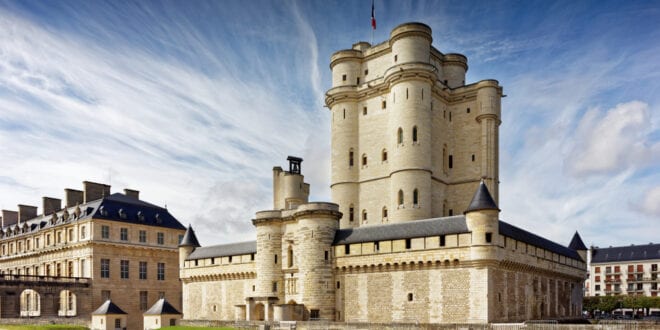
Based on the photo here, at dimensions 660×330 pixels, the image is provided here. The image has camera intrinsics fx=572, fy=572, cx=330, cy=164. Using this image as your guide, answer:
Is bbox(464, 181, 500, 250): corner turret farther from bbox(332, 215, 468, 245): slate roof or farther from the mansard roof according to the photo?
the mansard roof

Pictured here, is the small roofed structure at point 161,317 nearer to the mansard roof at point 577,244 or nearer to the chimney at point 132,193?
the chimney at point 132,193

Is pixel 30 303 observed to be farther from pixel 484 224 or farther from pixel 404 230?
pixel 484 224

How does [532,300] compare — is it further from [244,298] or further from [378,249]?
[244,298]

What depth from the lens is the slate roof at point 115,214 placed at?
54.3 meters

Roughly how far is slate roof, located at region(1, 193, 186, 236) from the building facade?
221 ft

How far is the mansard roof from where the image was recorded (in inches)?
1969

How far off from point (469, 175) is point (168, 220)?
31706 mm

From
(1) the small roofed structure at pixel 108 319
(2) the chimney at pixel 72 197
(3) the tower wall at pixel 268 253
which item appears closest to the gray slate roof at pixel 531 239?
(3) the tower wall at pixel 268 253

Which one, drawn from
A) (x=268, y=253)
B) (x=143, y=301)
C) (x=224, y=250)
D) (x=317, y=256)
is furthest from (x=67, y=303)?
(x=317, y=256)

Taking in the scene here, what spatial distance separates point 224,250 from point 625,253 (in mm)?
70202

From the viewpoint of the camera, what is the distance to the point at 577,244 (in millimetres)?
50250

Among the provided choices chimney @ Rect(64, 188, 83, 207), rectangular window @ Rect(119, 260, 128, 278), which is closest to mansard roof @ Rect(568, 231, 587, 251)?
rectangular window @ Rect(119, 260, 128, 278)

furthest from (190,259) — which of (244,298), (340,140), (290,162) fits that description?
(340,140)

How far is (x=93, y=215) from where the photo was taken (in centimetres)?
5269
